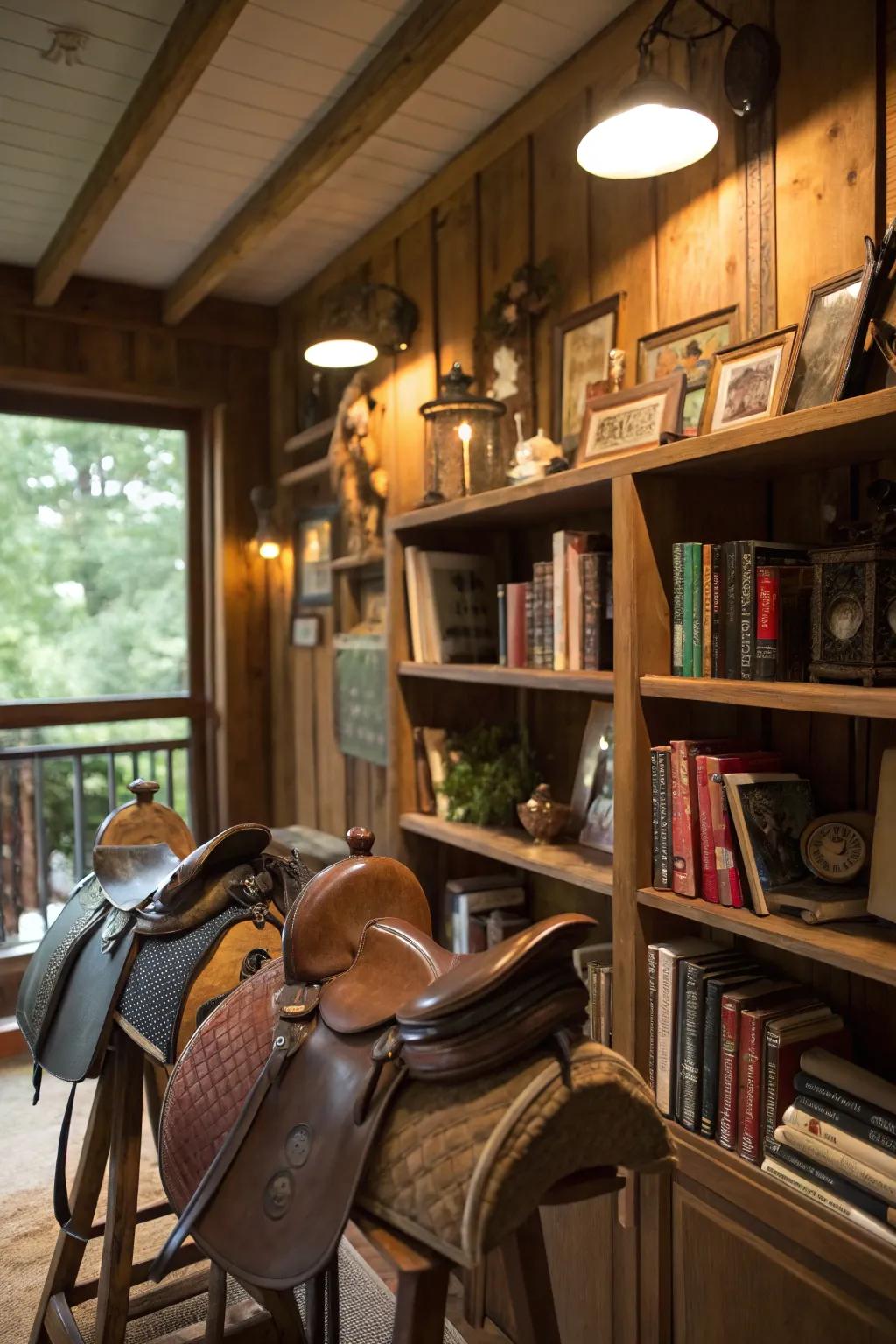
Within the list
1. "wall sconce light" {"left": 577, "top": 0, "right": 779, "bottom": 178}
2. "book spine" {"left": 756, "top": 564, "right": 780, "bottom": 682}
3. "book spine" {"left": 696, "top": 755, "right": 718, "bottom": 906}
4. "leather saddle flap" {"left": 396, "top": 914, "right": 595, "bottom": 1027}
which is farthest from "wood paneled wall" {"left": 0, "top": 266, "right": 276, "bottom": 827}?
"leather saddle flap" {"left": 396, "top": 914, "right": 595, "bottom": 1027}

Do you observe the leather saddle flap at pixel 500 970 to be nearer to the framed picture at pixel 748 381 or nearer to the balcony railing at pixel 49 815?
the framed picture at pixel 748 381

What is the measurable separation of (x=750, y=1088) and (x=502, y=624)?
3.53 feet

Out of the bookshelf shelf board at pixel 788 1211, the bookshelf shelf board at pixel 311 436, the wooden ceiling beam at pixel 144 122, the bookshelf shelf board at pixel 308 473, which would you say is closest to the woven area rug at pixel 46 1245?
the bookshelf shelf board at pixel 788 1211

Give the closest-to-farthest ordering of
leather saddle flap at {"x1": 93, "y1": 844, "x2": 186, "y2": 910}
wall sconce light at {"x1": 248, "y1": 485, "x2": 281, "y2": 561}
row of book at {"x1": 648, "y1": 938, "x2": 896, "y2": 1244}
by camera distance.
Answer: row of book at {"x1": 648, "y1": 938, "x2": 896, "y2": 1244}, leather saddle flap at {"x1": 93, "y1": 844, "x2": 186, "y2": 910}, wall sconce light at {"x1": 248, "y1": 485, "x2": 281, "y2": 561}

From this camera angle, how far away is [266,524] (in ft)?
12.3

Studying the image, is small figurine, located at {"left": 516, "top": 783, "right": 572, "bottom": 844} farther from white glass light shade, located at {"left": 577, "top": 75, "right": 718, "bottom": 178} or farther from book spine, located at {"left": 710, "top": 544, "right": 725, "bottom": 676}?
white glass light shade, located at {"left": 577, "top": 75, "right": 718, "bottom": 178}

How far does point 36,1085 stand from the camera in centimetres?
168

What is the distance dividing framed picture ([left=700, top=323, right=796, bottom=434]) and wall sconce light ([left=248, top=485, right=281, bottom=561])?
91.9 inches

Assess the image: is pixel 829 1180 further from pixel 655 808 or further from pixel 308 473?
pixel 308 473

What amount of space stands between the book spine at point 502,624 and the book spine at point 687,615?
599 mm

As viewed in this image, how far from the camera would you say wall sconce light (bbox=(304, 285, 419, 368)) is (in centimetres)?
276

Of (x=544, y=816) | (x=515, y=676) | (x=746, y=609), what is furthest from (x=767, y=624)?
(x=544, y=816)

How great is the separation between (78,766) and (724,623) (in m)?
2.85

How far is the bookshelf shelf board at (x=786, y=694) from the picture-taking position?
121cm
